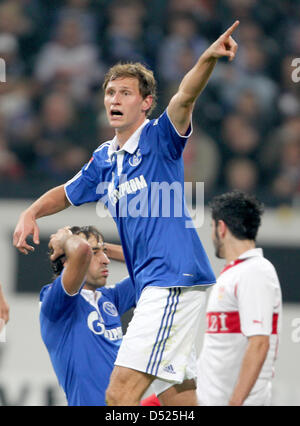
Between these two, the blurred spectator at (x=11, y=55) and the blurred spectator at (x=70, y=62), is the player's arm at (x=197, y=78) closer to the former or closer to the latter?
the blurred spectator at (x=70, y=62)

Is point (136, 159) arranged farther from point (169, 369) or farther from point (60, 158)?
point (60, 158)

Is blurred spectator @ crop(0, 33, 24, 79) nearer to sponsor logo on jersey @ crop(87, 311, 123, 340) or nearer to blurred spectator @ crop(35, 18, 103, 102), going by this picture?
blurred spectator @ crop(35, 18, 103, 102)

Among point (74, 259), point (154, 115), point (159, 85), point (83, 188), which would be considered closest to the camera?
point (74, 259)

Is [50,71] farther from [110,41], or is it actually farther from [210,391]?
[210,391]

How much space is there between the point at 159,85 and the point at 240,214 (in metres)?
4.50

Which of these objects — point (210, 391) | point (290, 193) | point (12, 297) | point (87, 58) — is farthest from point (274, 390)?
point (87, 58)

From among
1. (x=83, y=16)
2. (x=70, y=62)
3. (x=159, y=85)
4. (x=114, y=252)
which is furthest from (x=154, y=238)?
(x=83, y=16)

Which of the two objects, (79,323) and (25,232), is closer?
(25,232)

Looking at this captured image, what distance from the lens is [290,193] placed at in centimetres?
856

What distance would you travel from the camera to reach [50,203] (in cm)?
537

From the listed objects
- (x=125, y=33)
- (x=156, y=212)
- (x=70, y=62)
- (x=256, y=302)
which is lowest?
(x=256, y=302)

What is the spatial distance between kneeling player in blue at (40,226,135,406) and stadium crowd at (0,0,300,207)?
96.6 inches

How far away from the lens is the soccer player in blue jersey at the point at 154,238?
4719 millimetres

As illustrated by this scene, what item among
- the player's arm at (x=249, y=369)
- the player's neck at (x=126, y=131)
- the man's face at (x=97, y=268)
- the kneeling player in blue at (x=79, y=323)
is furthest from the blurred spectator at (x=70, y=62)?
the player's arm at (x=249, y=369)
